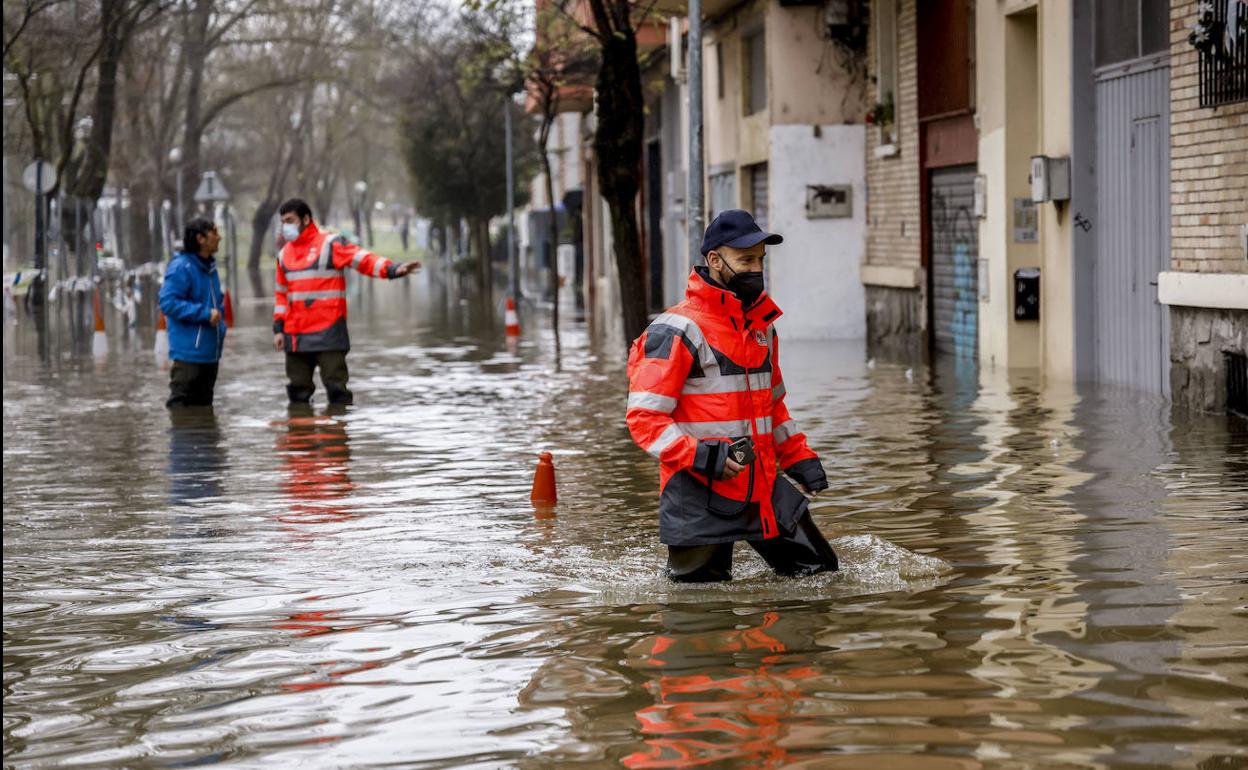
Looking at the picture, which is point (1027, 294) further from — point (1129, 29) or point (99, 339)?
point (99, 339)

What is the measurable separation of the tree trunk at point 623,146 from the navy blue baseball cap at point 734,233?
49.3 ft

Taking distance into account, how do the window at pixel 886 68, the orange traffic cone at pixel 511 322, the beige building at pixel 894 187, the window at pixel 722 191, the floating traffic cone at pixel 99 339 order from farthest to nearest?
the window at pixel 722 191, the orange traffic cone at pixel 511 322, the floating traffic cone at pixel 99 339, the window at pixel 886 68, the beige building at pixel 894 187

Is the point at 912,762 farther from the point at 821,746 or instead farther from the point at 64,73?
the point at 64,73

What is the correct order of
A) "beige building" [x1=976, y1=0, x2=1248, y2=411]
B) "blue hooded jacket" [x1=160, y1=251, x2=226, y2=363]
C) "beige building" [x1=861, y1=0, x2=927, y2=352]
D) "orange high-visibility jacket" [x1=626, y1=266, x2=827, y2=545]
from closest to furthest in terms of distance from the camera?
"orange high-visibility jacket" [x1=626, y1=266, x2=827, y2=545] → "beige building" [x1=976, y1=0, x2=1248, y2=411] → "blue hooded jacket" [x1=160, y1=251, x2=226, y2=363] → "beige building" [x1=861, y1=0, x2=927, y2=352]

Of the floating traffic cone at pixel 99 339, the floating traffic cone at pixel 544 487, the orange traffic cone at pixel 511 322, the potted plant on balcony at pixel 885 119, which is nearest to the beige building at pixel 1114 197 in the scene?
the potted plant on balcony at pixel 885 119

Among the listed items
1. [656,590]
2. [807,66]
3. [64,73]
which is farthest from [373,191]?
[656,590]

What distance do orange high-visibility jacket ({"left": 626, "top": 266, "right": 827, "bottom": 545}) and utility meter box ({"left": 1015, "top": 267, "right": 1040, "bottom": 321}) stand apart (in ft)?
41.3

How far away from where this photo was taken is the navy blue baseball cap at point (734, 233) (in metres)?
7.22

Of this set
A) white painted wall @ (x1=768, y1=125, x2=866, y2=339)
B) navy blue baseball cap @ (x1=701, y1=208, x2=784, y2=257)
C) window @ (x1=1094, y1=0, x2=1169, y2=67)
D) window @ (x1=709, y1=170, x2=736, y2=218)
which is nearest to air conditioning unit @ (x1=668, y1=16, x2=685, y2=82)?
window @ (x1=709, y1=170, x2=736, y2=218)

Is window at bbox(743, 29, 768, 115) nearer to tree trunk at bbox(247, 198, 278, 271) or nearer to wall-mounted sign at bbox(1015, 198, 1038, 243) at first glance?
wall-mounted sign at bbox(1015, 198, 1038, 243)

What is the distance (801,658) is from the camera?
6.42 meters

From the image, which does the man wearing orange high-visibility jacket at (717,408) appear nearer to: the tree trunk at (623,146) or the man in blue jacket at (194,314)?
the man in blue jacket at (194,314)

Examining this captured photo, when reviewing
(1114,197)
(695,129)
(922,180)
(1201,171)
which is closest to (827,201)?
(922,180)

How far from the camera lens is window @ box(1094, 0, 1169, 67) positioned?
15742mm
